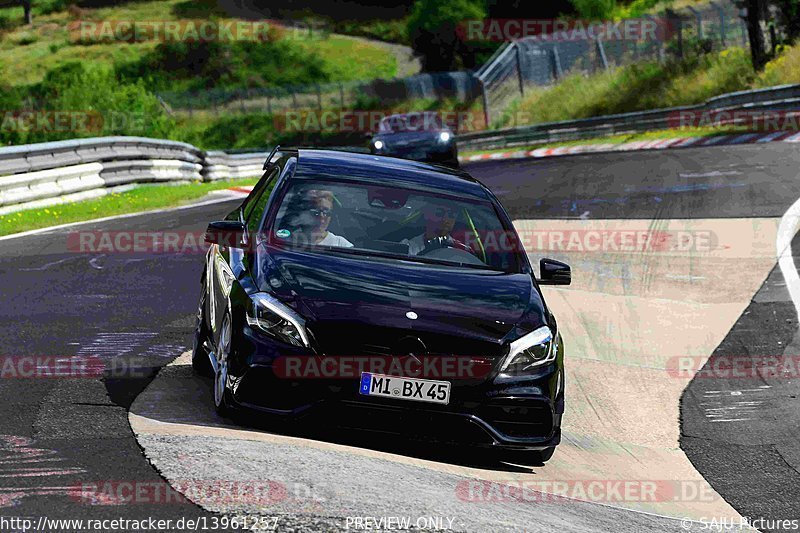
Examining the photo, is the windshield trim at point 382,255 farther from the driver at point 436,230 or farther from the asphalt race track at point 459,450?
the asphalt race track at point 459,450

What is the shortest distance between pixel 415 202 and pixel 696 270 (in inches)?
257

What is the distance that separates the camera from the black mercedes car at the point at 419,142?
2766 cm

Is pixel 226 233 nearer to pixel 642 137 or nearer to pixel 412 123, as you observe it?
pixel 412 123

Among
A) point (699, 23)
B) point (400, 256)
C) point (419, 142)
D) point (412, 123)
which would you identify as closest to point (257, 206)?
point (400, 256)

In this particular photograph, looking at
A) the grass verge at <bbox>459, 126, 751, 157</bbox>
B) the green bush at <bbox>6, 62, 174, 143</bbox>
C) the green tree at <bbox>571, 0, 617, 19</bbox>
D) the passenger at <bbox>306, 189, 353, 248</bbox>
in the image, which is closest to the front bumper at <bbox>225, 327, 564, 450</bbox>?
the passenger at <bbox>306, 189, 353, 248</bbox>

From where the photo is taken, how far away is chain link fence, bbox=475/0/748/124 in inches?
1912

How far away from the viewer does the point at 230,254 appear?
7.90 metres

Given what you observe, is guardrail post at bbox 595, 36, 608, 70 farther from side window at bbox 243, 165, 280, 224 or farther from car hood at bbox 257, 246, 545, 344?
car hood at bbox 257, 246, 545, 344

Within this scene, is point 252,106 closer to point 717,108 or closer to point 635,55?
point 635,55

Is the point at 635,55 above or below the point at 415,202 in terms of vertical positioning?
below

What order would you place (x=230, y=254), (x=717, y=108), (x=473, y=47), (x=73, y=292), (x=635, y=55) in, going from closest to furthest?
1. (x=230, y=254)
2. (x=73, y=292)
3. (x=717, y=108)
4. (x=635, y=55)
5. (x=473, y=47)

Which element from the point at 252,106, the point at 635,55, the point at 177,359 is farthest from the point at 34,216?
the point at 252,106

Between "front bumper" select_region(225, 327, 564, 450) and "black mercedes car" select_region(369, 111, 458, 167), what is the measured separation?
2046 cm

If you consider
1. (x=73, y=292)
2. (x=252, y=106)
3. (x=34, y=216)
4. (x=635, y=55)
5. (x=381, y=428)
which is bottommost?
(x=252, y=106)
